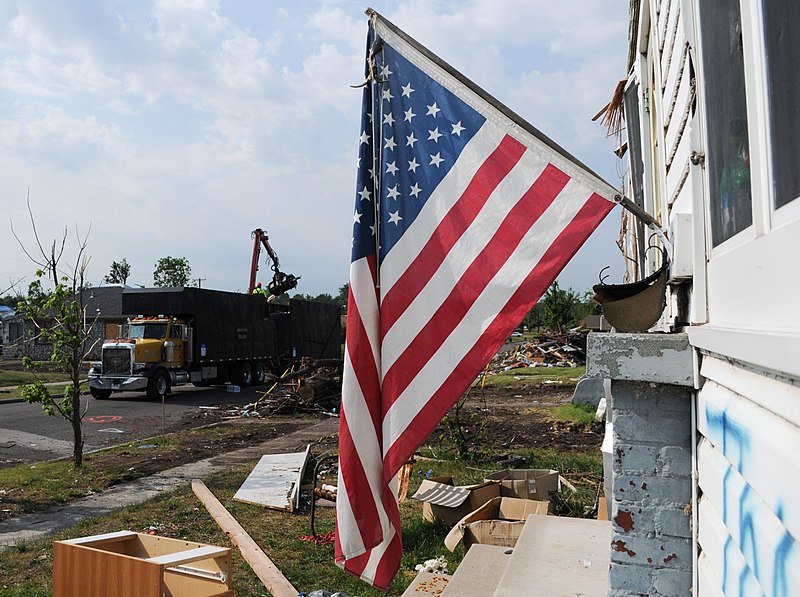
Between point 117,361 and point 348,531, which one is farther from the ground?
point 117,361

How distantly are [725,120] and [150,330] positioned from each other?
24.6 meters

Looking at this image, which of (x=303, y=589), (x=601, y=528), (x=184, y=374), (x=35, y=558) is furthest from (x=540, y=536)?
(x=184, y=374)

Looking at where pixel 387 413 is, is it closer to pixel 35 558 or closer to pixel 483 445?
pixel 35 558

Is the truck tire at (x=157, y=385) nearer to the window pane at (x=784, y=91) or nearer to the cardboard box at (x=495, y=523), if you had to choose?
the cardboard box at (x=495, y=523)

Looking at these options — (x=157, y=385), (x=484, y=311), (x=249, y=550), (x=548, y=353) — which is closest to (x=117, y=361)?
(x=157, y=385)

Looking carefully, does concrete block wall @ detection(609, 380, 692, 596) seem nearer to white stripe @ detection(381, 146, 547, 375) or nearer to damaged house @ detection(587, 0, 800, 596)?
damaged house @ detection(587, 0, 800, 596)

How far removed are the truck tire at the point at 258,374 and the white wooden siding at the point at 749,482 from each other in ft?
88.9

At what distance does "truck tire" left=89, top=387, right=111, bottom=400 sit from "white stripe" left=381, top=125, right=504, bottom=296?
22.1 meters

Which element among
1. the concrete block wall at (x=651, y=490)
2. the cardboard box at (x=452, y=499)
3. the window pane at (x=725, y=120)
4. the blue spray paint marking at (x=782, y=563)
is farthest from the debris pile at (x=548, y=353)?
the blue spray paint marking at (x=782, y=563)

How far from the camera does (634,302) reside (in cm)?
308

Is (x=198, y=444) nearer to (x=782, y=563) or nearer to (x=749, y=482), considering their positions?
(x=749, y=482)

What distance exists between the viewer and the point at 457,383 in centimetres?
334

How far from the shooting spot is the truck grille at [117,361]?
23.2 meters

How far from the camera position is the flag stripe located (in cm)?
319
